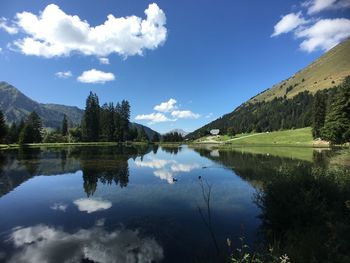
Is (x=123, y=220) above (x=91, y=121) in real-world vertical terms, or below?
below

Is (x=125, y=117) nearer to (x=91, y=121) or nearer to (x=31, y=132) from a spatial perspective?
(x=91, y=121)

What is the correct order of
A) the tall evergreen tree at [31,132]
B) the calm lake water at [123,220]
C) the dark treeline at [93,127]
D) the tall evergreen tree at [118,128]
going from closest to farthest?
1. the calm lake water at [123,220]
2. the tall evergreen tree at [31,132]
3. the dark treeline at [93,127]
4. the tall evergreen tree at [118,128]

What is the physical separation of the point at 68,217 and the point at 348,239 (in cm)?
1515

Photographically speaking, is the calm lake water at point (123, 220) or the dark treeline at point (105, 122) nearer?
the calm lake water at point (123, 220)

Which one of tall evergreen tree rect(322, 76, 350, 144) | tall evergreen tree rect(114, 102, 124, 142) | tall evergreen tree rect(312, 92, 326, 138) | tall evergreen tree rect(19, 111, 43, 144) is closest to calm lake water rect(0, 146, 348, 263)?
tall evergreen tree rect(322, 76, 350, 144)

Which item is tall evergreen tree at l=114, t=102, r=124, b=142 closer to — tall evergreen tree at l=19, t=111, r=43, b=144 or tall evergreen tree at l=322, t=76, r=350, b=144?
tall evergreen tree at l=19, t=111, r=43, b=144

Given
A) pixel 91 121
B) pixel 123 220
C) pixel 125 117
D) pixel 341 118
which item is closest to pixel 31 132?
pixel 91 121

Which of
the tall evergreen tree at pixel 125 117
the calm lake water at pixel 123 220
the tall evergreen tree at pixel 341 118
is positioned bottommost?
the calm lake water at pixel 123 220

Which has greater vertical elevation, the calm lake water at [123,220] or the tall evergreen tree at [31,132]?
the tall evergreen tree at [31,132]

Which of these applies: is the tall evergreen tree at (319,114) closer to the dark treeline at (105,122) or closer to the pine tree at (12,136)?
the dark treeline at (105,122)

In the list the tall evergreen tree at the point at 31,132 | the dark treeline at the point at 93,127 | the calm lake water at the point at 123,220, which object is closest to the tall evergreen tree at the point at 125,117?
the dark treeline at the point at 93,127

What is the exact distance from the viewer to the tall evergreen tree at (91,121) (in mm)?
160000

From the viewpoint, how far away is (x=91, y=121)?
160 meters

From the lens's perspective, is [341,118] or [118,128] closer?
[341,118]
